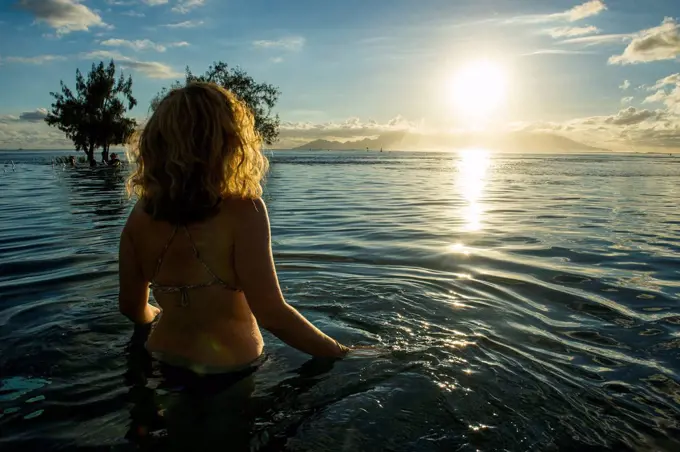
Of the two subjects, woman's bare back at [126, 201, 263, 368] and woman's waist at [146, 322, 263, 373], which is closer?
woman's bare back at [126, 201, 263, 368]

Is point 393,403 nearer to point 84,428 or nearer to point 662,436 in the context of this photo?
point 662,436

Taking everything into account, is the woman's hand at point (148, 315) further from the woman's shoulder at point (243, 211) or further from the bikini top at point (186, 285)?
the woman's shoulder at point (243, 211)

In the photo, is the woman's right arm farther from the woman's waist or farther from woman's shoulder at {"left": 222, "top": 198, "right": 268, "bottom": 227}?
the woman's waist

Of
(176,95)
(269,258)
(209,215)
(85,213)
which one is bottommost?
(85,213)

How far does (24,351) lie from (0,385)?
2.08 ft

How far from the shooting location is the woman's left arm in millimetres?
3229

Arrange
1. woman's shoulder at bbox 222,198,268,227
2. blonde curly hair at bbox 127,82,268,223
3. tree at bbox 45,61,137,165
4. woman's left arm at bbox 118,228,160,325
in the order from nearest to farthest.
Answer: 1. blonde curly hair at bbox 127,82,268,223
2. woman's shoulder at bbox 222,198,268,227
3. woman's left arm at bbox 118,228,160,325
4. tree at bbox 45,61,137,165

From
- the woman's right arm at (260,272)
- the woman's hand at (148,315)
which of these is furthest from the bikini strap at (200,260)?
the woman's hand at (148,315)

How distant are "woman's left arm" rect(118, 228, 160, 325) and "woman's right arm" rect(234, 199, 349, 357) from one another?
75 centimetres

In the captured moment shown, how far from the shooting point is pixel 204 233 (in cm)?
295

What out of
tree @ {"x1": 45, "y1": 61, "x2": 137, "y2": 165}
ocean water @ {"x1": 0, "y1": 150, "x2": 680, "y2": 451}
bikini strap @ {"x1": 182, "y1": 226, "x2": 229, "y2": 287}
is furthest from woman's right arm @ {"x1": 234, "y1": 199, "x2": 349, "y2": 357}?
tree @ {"x1": 45, "y1": 61, "x2": 137, "y2": 165}

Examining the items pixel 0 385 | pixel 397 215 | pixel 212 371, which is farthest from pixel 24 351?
pixel 397 215

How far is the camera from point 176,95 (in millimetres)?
2863

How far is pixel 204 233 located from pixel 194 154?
47cm
